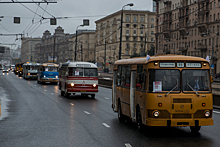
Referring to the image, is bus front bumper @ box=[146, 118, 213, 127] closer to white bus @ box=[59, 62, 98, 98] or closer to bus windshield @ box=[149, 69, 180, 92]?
bus windshield @ box=[149, 69, 180, 92]

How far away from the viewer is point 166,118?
10789 millimetres

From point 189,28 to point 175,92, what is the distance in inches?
3119

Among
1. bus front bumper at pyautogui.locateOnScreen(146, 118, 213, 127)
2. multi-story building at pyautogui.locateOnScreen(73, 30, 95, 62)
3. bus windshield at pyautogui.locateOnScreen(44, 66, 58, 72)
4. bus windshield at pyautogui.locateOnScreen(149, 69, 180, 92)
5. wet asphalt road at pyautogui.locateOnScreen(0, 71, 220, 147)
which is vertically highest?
multi-story building at pyautogui.locateOnScreen(73, 30, 95, 62)

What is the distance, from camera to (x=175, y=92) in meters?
10.9

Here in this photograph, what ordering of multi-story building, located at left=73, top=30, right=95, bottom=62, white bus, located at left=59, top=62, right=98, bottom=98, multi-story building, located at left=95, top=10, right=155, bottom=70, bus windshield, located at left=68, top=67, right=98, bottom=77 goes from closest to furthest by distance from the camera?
white bus, located at left=59, top=62, right=98, bottom=98, bus windshield, located at left=68, top=67, right=98, bottom=77, multi-story building, located at left=95, top=10, right=155, bottom=70, multi-story building, located at left=73, top=30, right=95, bottom=62

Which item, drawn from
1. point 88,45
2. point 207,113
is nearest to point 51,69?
point 207,113

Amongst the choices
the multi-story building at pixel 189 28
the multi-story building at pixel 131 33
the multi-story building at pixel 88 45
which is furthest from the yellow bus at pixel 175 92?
the multi-story building at pixel 88 45

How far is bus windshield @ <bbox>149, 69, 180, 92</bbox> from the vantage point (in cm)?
1097

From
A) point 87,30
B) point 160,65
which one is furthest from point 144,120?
point 87,30

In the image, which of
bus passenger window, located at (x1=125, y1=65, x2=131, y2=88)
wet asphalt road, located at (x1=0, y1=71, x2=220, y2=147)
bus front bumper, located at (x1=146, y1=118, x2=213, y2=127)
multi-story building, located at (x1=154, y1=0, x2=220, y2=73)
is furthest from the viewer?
multi-story building, located at (x1=154, y1=0, x2=220, y2=73)

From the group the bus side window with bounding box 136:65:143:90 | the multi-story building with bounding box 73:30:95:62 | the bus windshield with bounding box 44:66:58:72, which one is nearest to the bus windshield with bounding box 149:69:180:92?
the bus side window with bounding box 136:65:143:90

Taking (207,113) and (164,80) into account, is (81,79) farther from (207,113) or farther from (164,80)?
(207,113)

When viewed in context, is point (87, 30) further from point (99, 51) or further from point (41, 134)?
point (41, 134)

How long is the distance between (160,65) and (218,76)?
5998 cm
